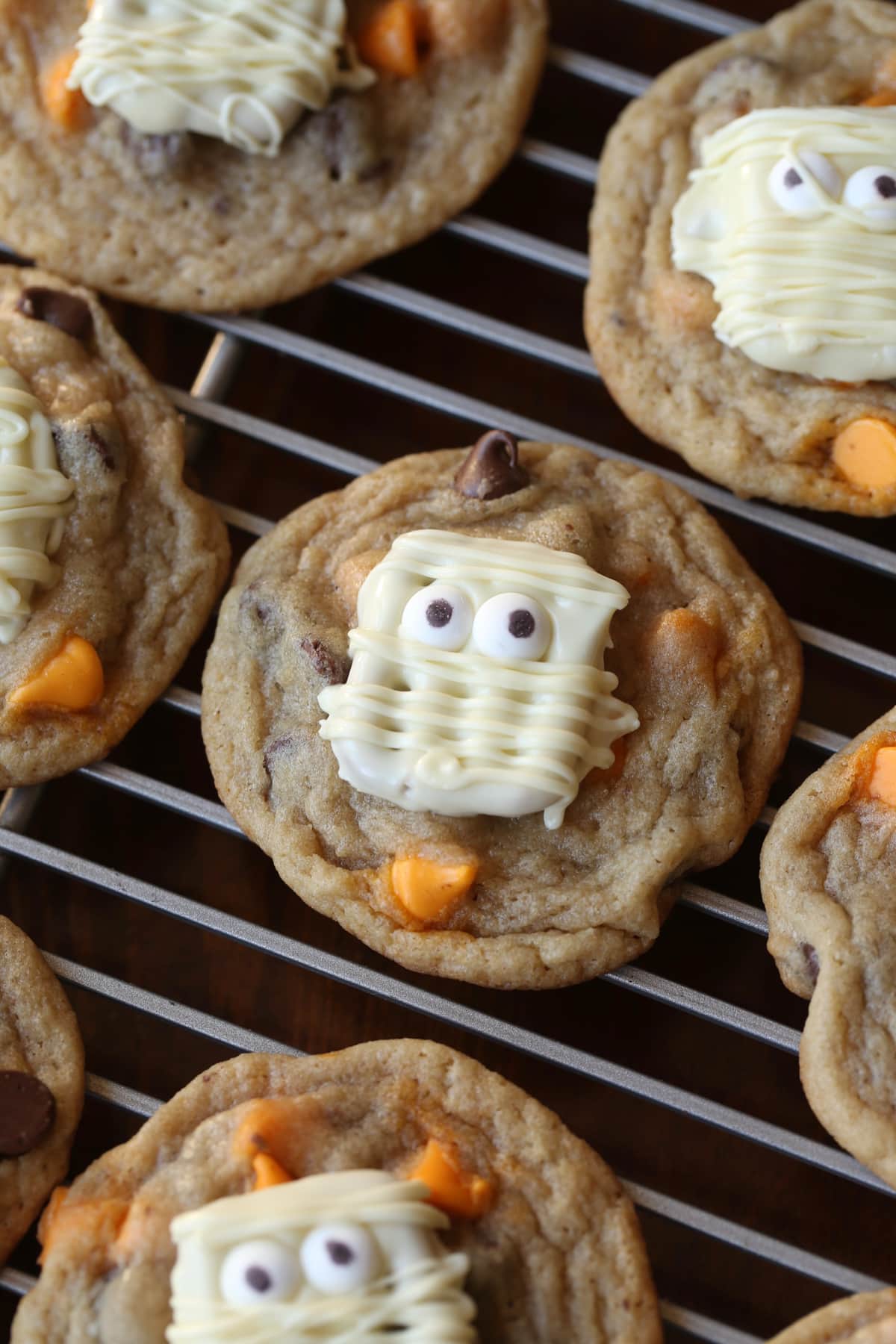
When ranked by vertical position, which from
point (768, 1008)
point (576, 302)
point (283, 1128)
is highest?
point (576, 302)

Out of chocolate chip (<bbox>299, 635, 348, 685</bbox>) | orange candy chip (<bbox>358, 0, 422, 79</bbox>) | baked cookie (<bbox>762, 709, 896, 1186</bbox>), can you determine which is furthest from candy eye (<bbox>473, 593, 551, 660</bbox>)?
orange candy chip (<bbox>358, 0, 422, 79</bbox>)

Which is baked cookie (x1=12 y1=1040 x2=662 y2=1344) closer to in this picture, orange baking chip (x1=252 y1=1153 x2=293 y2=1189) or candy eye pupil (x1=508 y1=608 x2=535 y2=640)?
orange baking chip (x1=252 y1=1153 x2=293 y2=1189)

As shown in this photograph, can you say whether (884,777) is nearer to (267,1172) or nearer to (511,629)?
(511,629)

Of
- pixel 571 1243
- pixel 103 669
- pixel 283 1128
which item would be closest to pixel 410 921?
pixel 283 1128

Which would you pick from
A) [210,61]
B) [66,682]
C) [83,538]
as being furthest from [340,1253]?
[210,61]

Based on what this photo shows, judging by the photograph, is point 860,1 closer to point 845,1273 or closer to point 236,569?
point 236,569
